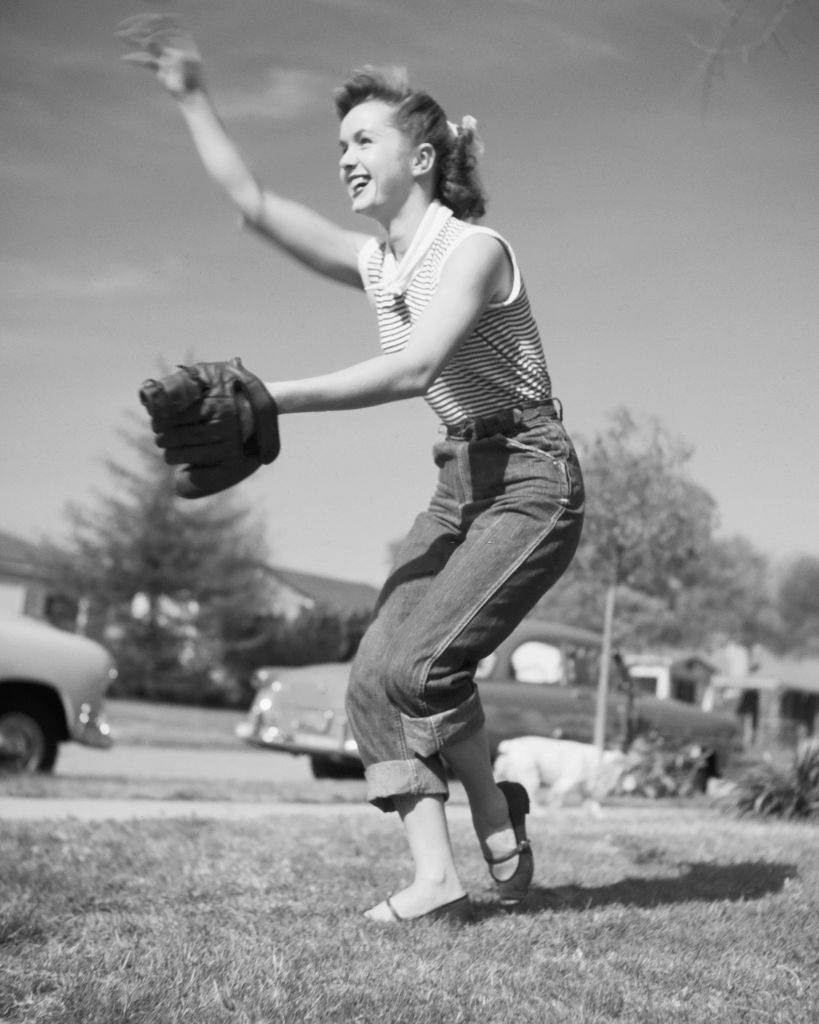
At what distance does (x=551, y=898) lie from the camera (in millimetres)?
3977

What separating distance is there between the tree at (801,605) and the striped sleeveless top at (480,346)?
82.2 meters

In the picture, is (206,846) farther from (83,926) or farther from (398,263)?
(398,263)

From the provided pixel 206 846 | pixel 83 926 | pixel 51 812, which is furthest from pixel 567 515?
pixel 51 812

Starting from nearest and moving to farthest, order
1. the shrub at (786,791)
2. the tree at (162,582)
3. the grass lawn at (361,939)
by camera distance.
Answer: the grass lawn at (361,939) → the shrub at (786,791) → the tree at (162,582)

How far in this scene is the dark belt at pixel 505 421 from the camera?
3.57 m

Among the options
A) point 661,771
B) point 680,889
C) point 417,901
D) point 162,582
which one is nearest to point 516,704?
point 661,771

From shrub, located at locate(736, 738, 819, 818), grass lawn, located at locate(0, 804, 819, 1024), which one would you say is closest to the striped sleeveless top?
grass lawn, located at locate(0, 804, 819, 1024)

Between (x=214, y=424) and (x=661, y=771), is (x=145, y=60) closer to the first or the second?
(x=214, y=424)

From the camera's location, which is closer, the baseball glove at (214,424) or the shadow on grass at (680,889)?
the baseball glove at (214,424)

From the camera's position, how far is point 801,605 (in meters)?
87.8

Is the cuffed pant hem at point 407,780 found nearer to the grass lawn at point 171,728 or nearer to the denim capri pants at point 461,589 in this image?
the denim capri pants at point 461,589

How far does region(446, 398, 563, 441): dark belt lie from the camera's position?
357 centimetres

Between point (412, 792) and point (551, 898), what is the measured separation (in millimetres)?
740

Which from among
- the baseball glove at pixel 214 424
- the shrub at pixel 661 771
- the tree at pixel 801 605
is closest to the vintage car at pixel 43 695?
the shrub at pixel 661 771
